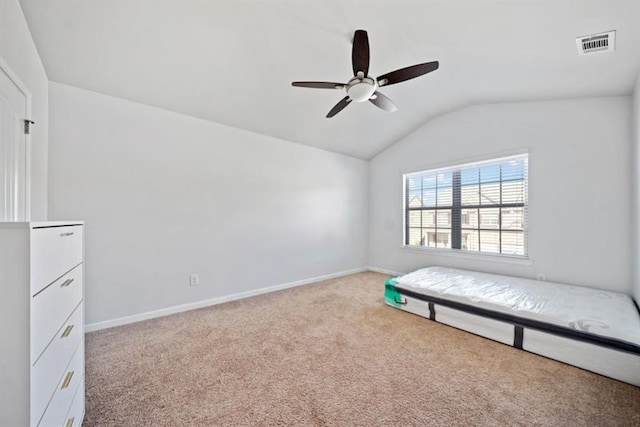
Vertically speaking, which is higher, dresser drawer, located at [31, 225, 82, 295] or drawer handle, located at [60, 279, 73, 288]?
dresser drawer, located at [31, 225, 82, 295]

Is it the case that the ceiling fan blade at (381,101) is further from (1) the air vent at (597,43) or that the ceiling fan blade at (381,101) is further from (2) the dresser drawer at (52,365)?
(2) the dresser drawer at (52,365)

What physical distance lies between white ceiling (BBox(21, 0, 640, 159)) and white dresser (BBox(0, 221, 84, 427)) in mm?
1772

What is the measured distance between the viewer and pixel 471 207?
12.5 ft

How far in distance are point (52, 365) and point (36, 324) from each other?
0.26 meters

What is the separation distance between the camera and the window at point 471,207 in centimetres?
337

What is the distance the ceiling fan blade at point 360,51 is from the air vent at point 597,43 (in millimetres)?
1675

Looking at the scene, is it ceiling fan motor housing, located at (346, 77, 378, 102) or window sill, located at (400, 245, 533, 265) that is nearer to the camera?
ceiling fan motor housing, located at (346, 77, 378, 102)

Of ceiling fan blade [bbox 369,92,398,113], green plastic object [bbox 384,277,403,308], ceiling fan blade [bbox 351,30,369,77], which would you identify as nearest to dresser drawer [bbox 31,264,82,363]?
ceiling fan blade [bbox 351,30,369,77]

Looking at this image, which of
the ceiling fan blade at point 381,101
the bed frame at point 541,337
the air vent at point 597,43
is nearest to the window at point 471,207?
the air vent at point 597,43

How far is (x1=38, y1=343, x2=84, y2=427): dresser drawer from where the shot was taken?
93cm

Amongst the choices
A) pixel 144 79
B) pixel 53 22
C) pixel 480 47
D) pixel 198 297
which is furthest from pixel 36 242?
pixel 480 47

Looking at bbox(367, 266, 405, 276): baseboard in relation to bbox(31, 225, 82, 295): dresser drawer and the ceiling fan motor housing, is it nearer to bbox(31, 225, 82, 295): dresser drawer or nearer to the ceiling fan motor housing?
the ceiling fan motor housing

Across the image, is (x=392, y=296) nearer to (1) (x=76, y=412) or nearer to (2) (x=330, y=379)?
(2) (x=330, y=379)

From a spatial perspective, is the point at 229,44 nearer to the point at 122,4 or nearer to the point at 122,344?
the point at 122,4
